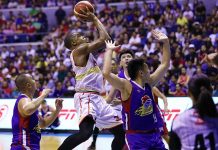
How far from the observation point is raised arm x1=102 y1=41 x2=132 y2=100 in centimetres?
507

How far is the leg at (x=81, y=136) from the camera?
22.7 feet

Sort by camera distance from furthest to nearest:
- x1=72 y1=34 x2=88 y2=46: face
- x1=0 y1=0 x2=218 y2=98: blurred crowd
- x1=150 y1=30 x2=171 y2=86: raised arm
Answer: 1. x1=0 y1=0 x2=218 y2=98: blurred crowd
2. x1=72 y1=34 x2=88 y2=46: face
3. x1=150 y1=30 x2=171 y2=86: raised arm

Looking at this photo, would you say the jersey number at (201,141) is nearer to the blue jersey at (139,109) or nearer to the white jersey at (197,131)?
the white jersey at (197,131)

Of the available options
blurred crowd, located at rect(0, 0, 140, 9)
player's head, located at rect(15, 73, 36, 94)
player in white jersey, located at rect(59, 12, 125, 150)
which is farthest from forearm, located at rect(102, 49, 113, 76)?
blurred crowd, located at rect(0, 0, 140, 9)

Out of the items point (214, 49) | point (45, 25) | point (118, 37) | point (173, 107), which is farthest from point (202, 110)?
point (45, 25)

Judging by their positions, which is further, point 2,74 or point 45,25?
point 45,25

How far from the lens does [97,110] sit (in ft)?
24.1

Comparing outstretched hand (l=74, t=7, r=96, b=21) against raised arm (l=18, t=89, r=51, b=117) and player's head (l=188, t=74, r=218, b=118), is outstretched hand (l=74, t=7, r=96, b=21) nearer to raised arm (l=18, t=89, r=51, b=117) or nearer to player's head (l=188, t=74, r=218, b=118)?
raised arm (l=18, t=89, r=51, b=117)

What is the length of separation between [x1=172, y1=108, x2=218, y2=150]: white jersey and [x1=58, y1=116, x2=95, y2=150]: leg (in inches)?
126

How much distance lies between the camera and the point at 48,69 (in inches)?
760

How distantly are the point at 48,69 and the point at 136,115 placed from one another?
1407 cm

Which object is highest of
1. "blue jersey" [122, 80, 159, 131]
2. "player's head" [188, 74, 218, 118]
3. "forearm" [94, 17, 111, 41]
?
"forearm" [94, 17, 111, 41]

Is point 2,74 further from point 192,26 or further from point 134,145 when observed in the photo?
point 134,145

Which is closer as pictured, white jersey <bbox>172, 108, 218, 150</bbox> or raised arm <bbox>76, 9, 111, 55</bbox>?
white jersey <bbox>172, 108, 218, 150</bbox>
